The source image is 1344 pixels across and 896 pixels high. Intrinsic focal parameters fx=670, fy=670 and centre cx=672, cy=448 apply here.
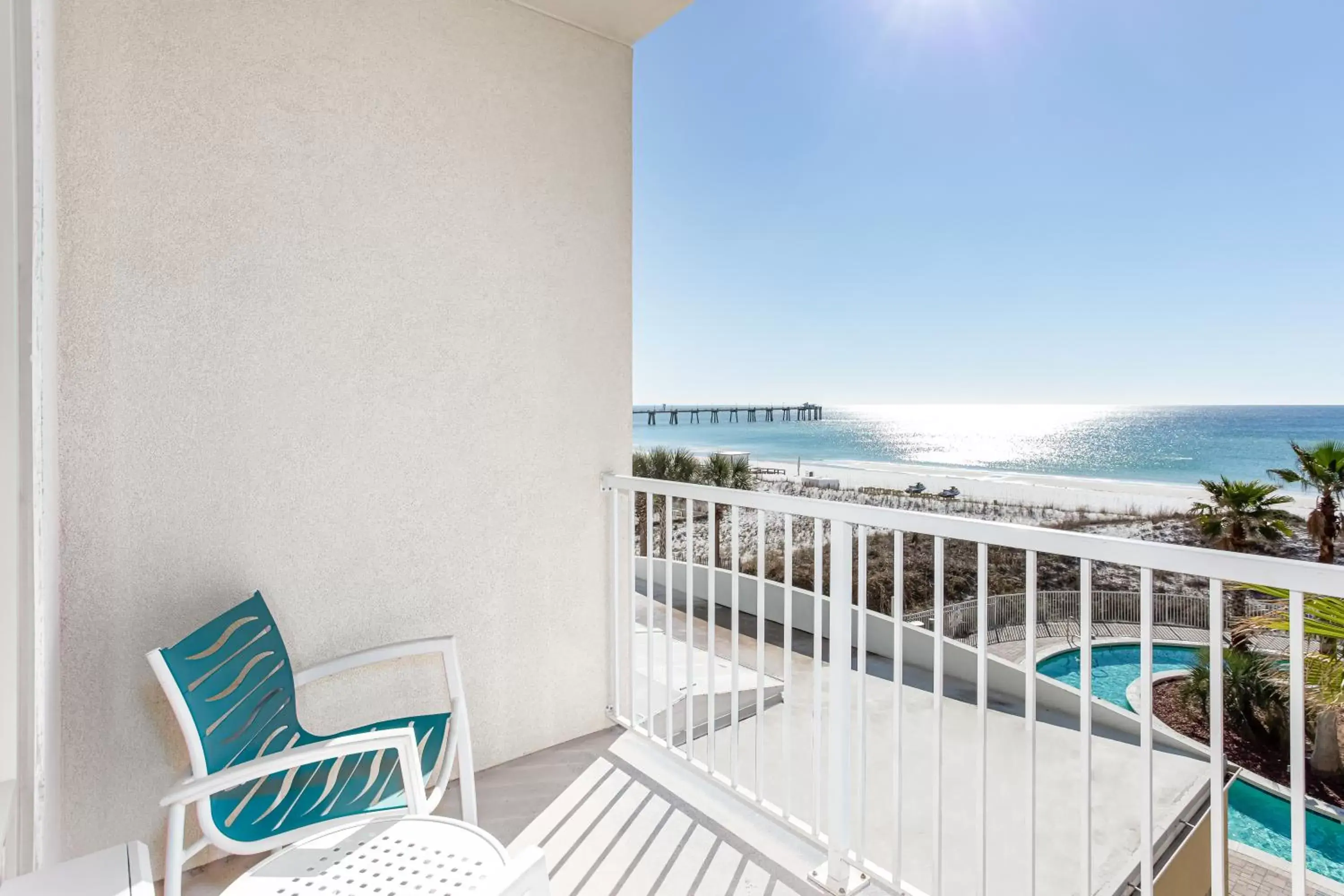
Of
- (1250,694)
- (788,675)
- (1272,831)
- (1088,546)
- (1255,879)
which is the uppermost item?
(1088,546)

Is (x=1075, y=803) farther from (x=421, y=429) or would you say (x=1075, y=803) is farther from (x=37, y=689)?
(x=37, y=689)

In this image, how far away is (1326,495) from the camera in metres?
9.90

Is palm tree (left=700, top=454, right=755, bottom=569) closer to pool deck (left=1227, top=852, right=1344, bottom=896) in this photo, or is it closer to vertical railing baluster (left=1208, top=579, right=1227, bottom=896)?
pool deck (left=1227, top=852, right=1344, bottom=896)

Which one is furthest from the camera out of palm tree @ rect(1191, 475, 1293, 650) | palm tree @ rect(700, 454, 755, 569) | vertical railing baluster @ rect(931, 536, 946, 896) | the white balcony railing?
palm tree @ rect(700, 454, 755, 569)

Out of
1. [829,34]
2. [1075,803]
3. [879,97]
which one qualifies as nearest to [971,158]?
[879,97]

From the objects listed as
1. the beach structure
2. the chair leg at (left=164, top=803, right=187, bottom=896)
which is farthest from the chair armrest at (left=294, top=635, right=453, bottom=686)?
the chair leg at (left=164, top=803, right=187, bottom=896)

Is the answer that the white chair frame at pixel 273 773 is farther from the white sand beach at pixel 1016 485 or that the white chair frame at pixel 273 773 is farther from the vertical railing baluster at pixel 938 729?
the white sand beach at pixel 1016 485

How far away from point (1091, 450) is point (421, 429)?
69.7 ft

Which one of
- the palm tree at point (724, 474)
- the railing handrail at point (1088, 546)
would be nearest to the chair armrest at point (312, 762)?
the railing handrail at point (1088, 546)

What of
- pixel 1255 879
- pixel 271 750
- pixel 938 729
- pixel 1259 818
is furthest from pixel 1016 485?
pixel 271 750

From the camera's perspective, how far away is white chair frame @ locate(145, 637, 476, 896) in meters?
1.30

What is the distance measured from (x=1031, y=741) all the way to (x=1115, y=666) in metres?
10.4

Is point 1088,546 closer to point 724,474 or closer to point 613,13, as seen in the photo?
point 613,13

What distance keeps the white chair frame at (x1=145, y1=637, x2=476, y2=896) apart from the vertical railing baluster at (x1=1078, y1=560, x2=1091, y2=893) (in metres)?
1.41
